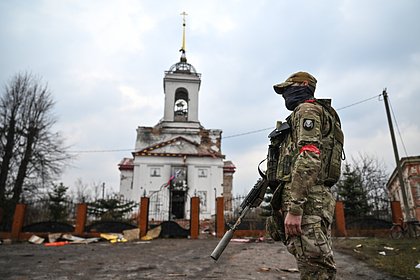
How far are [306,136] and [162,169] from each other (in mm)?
25984

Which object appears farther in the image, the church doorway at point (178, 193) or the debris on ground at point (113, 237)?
the church doorway at point (178, 193)

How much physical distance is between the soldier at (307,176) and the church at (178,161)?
72.9 feet

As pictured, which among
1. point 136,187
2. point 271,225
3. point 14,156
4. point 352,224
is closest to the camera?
point 271,225

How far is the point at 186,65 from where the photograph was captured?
116 feet

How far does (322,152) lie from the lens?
2.52 metres

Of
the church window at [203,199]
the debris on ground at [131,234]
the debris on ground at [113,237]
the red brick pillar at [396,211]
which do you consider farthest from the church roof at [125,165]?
the red brick pillar at [396,211]

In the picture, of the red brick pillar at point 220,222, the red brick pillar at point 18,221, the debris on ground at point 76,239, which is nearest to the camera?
the debris on ground at point 76,239

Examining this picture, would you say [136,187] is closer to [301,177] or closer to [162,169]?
[162,169]

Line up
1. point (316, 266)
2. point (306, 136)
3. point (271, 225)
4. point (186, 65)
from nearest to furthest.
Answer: point (316, 266)
point (306, 136)
point (271, 225)
point (186, 65)

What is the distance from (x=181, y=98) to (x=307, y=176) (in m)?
31.5

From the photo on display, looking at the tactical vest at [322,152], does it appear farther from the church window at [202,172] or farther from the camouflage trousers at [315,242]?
the church window at [202,172]

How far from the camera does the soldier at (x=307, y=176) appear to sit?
2203 millimetres

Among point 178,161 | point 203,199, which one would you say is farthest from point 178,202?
point 178,161

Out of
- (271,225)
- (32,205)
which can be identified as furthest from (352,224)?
(32,205)
